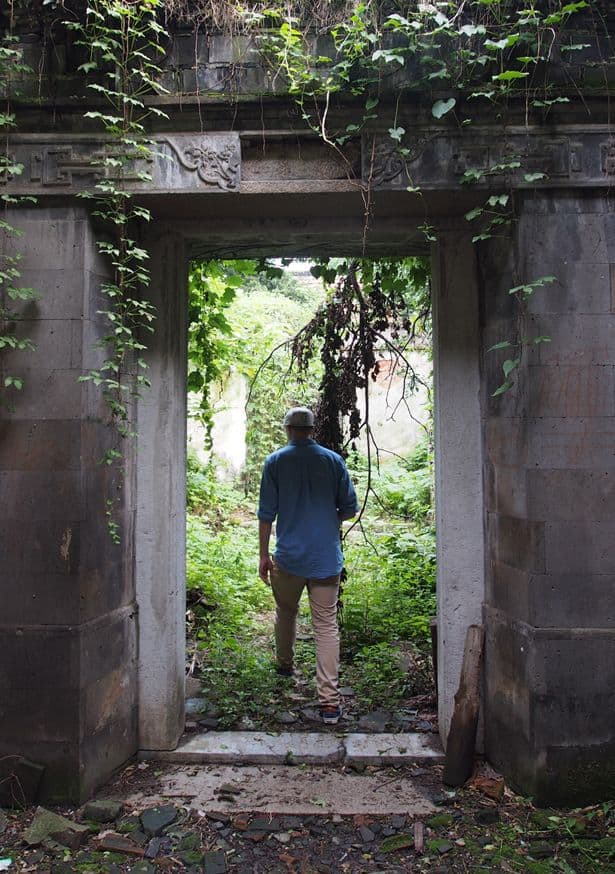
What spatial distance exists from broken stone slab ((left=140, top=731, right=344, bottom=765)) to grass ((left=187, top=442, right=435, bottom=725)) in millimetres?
270

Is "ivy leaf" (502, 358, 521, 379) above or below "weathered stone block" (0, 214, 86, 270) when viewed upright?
below

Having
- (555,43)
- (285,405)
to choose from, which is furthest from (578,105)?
(285,405)

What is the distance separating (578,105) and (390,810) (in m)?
4.01

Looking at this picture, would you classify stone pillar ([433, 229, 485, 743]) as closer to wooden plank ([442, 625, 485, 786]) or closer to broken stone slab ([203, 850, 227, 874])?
wooden plank ([442, 625, 485, 786])

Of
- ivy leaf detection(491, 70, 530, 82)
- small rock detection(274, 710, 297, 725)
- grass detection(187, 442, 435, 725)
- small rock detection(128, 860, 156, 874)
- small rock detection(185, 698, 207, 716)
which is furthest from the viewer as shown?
grass detection(187, 442, 435, 725)

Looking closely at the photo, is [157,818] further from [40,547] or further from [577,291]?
[577,291]

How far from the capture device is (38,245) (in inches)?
143

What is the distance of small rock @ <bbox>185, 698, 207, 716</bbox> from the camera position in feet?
15.2

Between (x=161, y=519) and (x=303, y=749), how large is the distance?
1.73 m

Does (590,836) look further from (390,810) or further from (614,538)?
(614,538)

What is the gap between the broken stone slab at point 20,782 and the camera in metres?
3.46

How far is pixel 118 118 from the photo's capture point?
3.44 meters

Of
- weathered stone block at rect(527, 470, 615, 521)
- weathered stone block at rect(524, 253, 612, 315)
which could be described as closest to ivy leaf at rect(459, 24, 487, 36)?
weathered stone block at rect(524, 253, 612, 315)

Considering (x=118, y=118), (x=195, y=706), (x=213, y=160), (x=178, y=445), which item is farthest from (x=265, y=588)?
(x=118, y=118)
